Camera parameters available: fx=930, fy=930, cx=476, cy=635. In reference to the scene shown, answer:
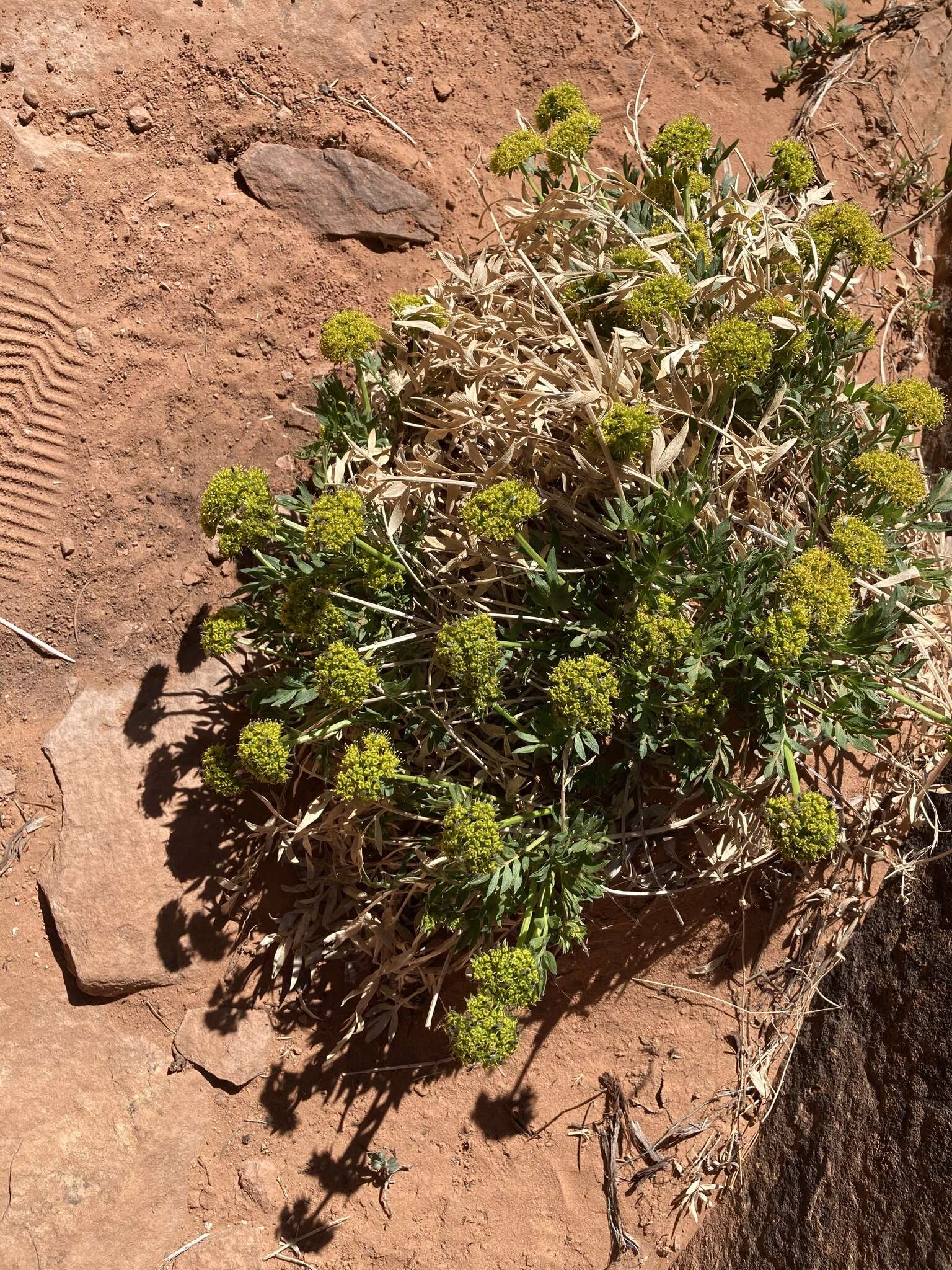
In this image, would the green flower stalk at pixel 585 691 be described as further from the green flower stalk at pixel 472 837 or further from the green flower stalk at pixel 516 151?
the green flower stalk at pixel 516 151

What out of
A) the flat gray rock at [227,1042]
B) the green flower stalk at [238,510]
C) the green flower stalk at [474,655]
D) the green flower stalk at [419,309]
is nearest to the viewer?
the green flower stalk at [474,655]

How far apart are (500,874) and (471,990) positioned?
116cm

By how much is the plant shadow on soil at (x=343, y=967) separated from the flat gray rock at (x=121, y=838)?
0.01 meters

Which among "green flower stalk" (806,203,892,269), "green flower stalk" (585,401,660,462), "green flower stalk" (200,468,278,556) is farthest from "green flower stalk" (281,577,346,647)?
"green flower stalk" (806,203,892,269)

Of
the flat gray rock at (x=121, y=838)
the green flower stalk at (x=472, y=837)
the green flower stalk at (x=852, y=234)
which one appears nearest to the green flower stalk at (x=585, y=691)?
the green flower stalk at (x=472, y=837)

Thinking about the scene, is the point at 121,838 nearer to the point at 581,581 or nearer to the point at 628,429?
the point at 581,581

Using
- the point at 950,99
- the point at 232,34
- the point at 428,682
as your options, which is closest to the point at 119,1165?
the point at 428,682

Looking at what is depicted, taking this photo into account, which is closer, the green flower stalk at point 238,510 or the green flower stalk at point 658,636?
the green flower stalk at point 658,636

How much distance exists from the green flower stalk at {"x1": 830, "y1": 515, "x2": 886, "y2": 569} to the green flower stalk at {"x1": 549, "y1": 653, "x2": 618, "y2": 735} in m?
0.91

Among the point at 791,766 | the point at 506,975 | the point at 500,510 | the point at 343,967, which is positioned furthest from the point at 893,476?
the point at 343,967

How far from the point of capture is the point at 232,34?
4.89 m

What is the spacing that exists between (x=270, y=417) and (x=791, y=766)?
289cm

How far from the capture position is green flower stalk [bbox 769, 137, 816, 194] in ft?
12.3

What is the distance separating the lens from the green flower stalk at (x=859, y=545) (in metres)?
3.12
